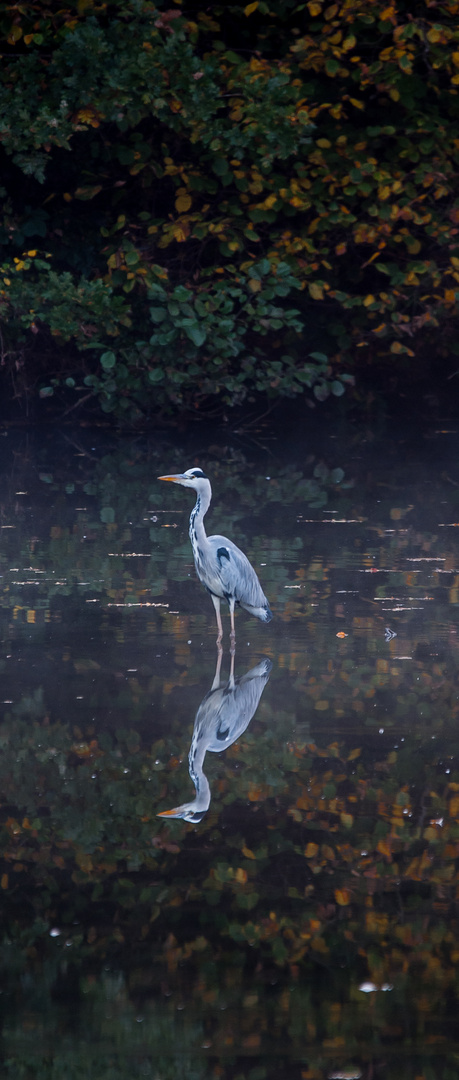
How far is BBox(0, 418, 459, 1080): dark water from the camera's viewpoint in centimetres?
294

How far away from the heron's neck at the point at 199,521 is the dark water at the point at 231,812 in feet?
1.35

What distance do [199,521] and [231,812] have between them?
237 cm

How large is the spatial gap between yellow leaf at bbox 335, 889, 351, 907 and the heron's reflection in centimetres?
58

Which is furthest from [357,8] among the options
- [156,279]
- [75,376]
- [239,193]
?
[75,376]

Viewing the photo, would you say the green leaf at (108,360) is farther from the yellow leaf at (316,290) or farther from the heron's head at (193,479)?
the heron's head at (193,479)

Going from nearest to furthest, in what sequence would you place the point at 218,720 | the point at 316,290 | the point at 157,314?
the point at 218,720, the point at 157,314, the point at 316,290

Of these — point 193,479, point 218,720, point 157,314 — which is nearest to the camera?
point 218,720

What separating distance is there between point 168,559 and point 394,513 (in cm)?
202

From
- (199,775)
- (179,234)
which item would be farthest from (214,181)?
(199,775)

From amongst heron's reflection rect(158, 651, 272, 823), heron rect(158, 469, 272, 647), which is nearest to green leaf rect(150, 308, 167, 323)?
heron rect(158, 469, 272, 647)

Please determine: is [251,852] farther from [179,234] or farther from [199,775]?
[179,234]

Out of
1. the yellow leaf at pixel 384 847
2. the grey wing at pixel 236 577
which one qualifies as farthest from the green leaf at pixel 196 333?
the yellow leaf at pixel 384 847

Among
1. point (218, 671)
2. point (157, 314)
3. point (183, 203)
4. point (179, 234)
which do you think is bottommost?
point (218, 671)

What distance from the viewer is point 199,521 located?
20.5 feet
